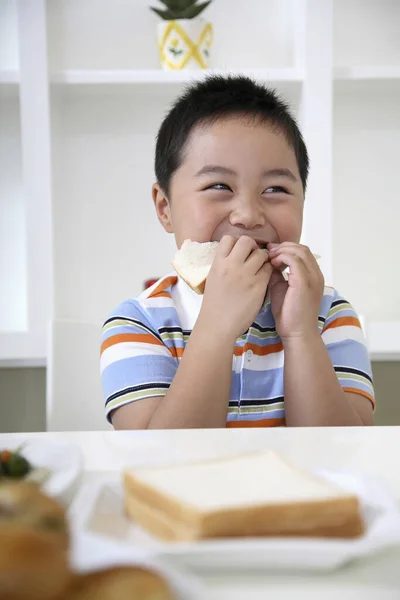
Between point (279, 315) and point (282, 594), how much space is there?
825 millimetres

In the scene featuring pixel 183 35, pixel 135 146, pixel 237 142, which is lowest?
pixel 237 142

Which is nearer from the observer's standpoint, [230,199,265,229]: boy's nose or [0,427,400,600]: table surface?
[0,427,400,600]: table surface

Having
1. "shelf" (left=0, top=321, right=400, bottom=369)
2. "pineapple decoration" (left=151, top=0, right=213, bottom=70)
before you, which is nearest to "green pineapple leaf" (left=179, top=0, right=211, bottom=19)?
"pineapple decoration" (left=151, top=0, right=213, bottom=70)

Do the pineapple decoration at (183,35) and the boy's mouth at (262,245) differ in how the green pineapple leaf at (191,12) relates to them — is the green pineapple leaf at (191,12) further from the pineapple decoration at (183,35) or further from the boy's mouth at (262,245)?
the boy's mouth at (262,245)

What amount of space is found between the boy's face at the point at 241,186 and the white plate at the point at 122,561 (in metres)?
0.86

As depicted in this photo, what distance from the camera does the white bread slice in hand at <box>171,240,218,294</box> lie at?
3.79 feet

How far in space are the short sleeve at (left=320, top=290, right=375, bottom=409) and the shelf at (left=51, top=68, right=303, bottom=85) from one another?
1102 millimetres

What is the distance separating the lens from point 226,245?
1133 millimetres

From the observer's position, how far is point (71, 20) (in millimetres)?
2352

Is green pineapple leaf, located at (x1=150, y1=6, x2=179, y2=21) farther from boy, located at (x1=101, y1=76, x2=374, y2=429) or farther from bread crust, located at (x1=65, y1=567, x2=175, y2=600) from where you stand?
bread crust, located at (x1=65, y1=567, x2=175, y2=600)

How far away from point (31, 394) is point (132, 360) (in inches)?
56.7

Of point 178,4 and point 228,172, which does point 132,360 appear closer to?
point 228,172

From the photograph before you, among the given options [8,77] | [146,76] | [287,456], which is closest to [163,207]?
[287,456]

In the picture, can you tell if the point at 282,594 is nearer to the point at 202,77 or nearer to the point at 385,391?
the point at 202,77
